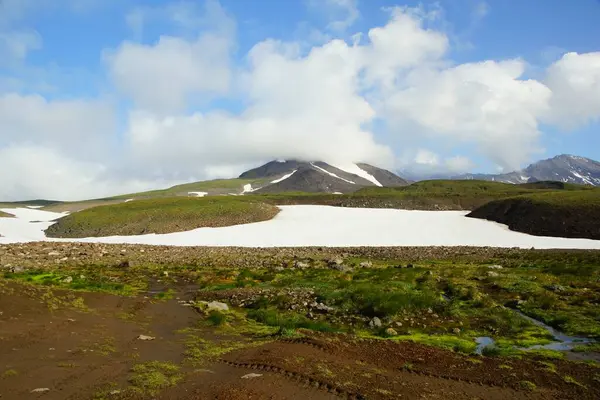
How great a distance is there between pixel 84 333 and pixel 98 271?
22.5m

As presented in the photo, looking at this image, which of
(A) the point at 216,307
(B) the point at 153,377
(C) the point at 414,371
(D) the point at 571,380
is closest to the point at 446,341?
(C) the point at 414,371

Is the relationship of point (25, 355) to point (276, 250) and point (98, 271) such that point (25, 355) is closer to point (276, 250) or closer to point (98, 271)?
point (98, 271)

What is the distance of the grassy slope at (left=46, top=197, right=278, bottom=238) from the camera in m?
81.3

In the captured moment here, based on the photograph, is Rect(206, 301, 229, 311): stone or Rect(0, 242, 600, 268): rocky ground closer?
Rect(206, 301, 229, 311): stone

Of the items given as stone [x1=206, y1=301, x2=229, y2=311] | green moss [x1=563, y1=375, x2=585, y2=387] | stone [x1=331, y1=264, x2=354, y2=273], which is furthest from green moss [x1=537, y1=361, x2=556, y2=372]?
stone [x1=331, y1=264, x2=354, y2=273]

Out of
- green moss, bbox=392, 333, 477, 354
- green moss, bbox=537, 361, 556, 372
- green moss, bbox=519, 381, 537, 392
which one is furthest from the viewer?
green moss, bbox=392, 333, 477, 354

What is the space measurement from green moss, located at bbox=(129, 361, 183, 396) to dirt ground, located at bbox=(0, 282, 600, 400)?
0.14 meters

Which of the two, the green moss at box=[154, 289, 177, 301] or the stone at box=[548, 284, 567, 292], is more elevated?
the stone at box=[548, 284, 567, 292]

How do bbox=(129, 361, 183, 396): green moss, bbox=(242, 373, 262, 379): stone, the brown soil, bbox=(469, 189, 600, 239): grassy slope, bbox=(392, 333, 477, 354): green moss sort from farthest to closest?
bbox=(469, 189, 600, 239): grassy slope → the brown soil → bbox=(392, 333, 477, 354): green moss → bbox=(242, 373, 262, 379): stone → bbox=(129, 361, 183, 396): green moss

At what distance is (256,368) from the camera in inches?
446

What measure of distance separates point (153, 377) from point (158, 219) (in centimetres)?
7897

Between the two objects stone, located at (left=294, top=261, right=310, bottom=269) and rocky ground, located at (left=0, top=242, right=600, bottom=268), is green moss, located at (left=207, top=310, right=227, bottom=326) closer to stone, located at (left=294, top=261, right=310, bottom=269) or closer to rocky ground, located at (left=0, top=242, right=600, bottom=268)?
stone, located at (left=294, top=261, right=310, bottom=269)

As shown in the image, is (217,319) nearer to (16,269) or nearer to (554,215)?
(16,269)

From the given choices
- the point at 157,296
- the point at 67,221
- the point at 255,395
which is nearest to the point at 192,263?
the point at 157,296
